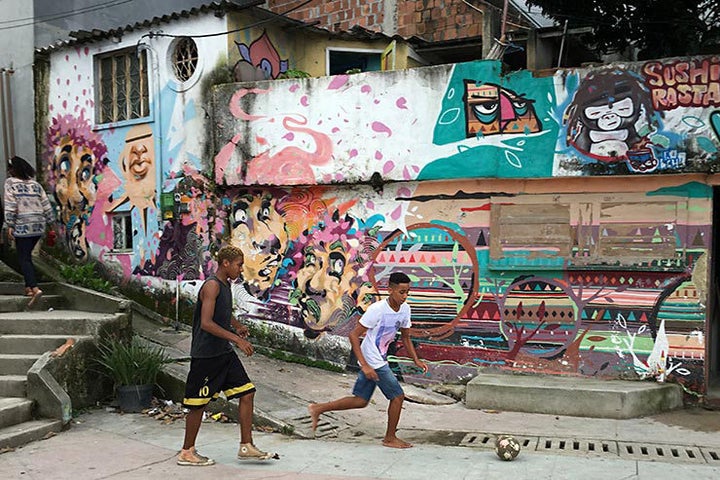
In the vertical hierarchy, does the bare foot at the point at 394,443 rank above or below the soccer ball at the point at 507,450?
below

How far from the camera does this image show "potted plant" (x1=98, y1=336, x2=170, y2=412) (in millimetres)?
7406

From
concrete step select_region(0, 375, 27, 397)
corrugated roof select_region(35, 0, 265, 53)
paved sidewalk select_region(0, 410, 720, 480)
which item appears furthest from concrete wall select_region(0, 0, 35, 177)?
paved sidewalk select_region(0, 410, 720, 480)

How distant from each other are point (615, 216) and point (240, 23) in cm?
582

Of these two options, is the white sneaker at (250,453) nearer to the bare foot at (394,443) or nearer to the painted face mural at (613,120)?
the bare foot at (394,443)

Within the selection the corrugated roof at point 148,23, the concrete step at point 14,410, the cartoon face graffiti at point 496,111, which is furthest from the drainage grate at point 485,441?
the corrugated roof at point 148,23

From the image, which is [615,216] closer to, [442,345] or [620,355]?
[620,355]

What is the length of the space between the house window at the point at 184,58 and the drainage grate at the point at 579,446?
7.17 meters

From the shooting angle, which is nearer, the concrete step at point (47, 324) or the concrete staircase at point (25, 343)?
the concrete staircase at point (25, 343)

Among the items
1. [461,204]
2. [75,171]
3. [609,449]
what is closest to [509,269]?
[461,204]

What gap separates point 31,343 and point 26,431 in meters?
1.51

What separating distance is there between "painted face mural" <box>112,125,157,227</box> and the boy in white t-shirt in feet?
18.7

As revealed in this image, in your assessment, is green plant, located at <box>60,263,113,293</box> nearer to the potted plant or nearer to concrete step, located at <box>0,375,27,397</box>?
the potted plant

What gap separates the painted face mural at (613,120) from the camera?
8109 millimetres

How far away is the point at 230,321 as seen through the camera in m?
5.89
